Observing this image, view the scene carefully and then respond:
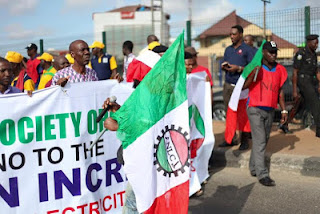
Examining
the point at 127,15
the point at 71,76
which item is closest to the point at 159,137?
the point at 71,76

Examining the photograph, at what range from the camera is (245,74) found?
5.94 metres

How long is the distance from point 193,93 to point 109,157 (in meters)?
1.57

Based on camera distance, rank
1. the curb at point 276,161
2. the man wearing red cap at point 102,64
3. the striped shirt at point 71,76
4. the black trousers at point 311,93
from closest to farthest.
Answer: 1. the striped shirt at point 71,76
2. the curb at point 276,161
3. the black trousers at point 311,93
4. the man wearing red cap at point 102,64

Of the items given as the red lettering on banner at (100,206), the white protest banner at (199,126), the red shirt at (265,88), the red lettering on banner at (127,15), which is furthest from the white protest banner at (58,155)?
the red lettering on banner at (127,15)

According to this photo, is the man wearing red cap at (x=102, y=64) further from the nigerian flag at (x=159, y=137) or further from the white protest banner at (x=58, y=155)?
the nigerian flag at (x=159, y=137)

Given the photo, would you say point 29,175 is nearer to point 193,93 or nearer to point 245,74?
point 193,93

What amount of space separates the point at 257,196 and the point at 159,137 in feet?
8.92

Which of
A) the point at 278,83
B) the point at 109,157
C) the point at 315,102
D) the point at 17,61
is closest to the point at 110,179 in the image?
the point at 109,157

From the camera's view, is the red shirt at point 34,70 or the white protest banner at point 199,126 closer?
the white protest banner at point 199,126

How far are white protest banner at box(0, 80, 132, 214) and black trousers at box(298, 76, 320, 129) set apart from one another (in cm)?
481

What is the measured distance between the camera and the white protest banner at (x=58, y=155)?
13.0ft

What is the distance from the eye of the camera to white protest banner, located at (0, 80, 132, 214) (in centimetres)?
396

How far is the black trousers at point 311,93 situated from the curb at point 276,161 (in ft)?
5.74

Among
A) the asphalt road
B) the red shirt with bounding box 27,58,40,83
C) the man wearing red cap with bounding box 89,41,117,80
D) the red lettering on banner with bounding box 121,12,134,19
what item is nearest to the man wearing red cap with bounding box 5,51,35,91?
the asphalt road
